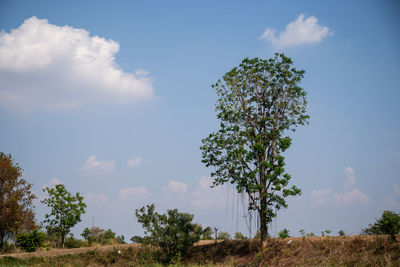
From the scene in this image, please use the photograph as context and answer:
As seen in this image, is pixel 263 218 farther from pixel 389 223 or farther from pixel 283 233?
pixel 389 223

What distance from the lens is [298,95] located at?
2550 cm

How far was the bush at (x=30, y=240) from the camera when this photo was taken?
3154 centimetres

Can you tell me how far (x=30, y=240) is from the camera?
3164cm

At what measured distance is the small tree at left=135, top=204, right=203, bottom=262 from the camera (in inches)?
997

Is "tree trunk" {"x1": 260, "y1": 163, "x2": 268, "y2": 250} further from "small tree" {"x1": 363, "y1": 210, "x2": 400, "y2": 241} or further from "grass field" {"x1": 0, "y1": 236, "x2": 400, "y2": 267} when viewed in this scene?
"small tree" {"x1": 363, "y1": 210, "x2": 400, "y2": 241}

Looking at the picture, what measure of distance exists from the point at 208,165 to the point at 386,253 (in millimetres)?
13250

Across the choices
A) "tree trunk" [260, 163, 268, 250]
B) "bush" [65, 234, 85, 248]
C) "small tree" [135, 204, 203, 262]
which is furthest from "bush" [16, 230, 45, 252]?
"tree trunk" [260, 163, 268, 250]

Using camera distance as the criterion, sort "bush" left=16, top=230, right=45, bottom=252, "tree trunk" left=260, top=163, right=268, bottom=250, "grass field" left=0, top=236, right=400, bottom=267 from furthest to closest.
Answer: "bush" left=16, top=230, right=45, bottom=252 → "tree trunk" left=260, top=163, right=268, bottom=250 → "grass field" left=0, top=236, right=400, bottom=267

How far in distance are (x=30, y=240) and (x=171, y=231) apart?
1570 centimetres

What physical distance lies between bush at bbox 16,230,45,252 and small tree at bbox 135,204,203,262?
12631mm

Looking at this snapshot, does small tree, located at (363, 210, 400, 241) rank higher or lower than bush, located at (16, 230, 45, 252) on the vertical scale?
higher

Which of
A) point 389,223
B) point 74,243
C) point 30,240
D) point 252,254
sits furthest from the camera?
point 74,243

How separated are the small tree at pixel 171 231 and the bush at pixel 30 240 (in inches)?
497

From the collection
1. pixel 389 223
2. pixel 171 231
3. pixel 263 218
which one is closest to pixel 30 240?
pixel 171 231
